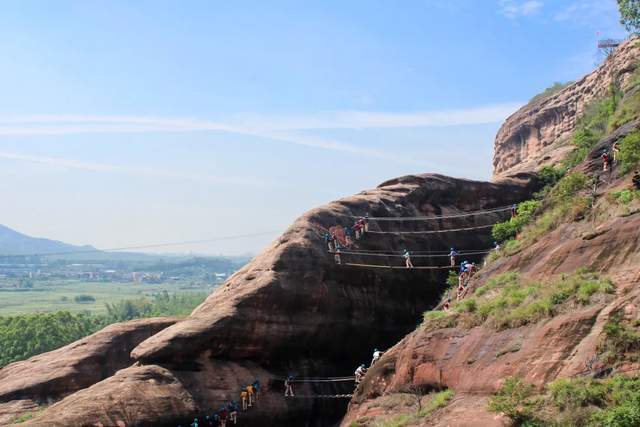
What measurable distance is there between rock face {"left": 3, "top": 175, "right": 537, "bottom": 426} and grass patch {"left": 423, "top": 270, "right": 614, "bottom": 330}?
11.6 m

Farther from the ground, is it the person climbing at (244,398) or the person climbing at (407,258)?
the person climbing at (407,258)

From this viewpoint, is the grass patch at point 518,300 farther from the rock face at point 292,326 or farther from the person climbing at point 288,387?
the rock face at point 292,326

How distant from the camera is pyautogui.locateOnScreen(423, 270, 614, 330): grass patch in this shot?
24.9 metres

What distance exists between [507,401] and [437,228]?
29094 millimetres

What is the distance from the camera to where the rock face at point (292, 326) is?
35.7m

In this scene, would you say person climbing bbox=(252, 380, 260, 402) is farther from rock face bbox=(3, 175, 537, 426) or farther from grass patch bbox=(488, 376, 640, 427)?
grass patch bbox=(488, 376, 640, 427)

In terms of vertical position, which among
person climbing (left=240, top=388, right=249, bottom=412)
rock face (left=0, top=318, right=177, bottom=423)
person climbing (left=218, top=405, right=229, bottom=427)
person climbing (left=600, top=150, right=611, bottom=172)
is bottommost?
person climbing (left=218, top=405, right=229, bottom=427)

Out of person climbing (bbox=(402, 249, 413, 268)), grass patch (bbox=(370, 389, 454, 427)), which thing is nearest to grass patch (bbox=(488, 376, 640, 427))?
grass patch (bbox=(370, 389, 454, 427))

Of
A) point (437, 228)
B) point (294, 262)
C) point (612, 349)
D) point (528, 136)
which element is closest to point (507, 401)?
point (612, 349)

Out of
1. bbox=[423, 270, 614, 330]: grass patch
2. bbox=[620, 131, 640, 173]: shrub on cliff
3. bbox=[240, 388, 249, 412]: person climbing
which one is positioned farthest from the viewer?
bbox=[240, 388, 249, 412]: person climbing

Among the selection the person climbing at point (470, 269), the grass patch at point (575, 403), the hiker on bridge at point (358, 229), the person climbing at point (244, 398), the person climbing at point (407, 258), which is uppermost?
the hiker on bridge at point (358, 229)

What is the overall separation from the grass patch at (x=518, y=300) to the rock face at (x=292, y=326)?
455 inches

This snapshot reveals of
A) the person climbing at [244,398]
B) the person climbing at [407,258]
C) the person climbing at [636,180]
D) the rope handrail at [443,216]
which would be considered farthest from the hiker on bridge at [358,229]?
the person climbing at [636,180]

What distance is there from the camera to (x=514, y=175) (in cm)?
5672
